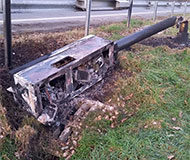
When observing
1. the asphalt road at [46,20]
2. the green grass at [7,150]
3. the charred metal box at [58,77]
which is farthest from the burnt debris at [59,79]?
the asphalt road at [46,20]

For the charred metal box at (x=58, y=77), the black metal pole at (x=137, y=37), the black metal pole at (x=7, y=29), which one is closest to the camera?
the charred metal box at (x=58, y=77)

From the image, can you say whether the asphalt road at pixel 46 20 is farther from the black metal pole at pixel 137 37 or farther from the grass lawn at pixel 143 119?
the grass lawn at pixel 143 119

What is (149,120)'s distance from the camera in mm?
3010

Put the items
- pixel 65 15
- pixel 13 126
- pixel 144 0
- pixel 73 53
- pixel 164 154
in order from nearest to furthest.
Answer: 1. pixel 164 154
2. pixel 13 126
3. pixel 73 53
4. pixel 65 15
5. pixel 144 0

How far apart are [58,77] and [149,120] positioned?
134 centimetres

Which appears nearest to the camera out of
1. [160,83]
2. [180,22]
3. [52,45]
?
[160,83]

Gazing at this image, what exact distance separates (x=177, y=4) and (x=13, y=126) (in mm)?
10816

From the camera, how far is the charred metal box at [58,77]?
2889 millimetres

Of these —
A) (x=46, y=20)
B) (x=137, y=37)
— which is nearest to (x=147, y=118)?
(x=137, y=37)

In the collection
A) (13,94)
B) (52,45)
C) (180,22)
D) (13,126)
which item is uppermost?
(180,22)

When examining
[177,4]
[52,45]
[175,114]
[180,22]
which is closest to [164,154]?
[175,114]

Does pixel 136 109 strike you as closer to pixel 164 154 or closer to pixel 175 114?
pixel 175 114

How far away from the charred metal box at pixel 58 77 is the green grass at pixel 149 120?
0.53m

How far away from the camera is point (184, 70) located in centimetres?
423
